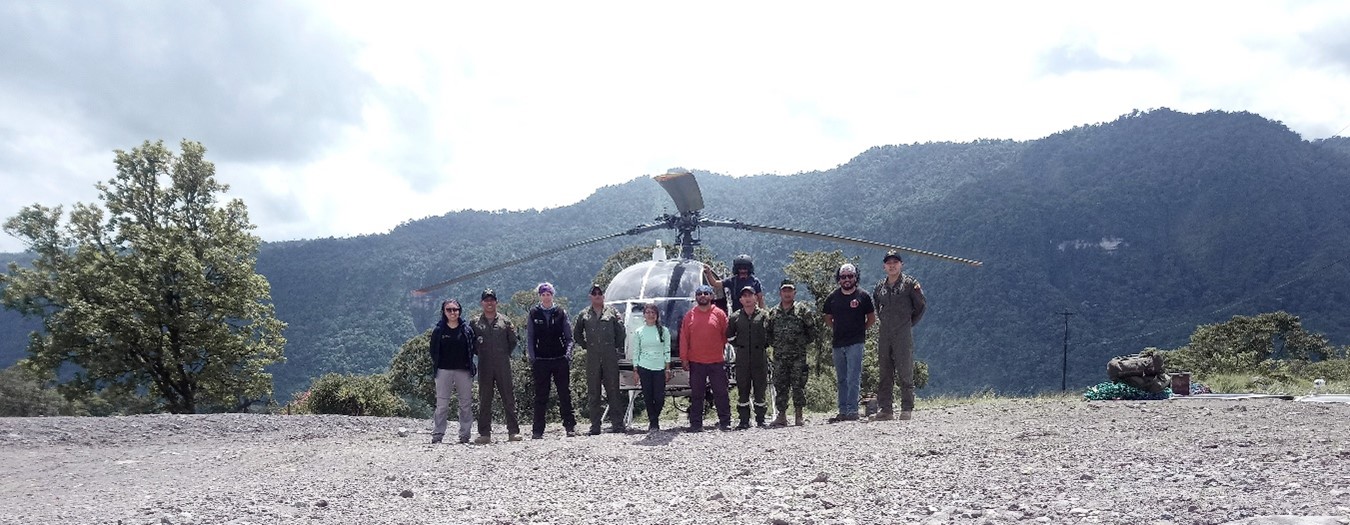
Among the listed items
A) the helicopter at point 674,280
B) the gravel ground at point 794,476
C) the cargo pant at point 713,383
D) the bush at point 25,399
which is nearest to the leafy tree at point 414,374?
the bush at point 25,399

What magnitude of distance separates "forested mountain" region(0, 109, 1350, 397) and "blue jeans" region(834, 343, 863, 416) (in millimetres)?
60245

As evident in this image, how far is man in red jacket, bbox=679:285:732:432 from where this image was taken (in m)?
10.2

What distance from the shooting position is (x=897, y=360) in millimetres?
9734

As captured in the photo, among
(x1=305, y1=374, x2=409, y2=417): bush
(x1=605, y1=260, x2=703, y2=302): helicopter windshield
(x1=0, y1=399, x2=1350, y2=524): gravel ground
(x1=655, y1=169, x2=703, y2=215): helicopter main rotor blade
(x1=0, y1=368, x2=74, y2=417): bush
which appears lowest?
(x1=0, y1=368, x2=74, y2=417): bush

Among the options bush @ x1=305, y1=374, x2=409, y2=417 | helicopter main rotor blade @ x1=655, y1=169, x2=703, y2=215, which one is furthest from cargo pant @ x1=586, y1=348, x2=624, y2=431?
bush @ x1=305, y1=374, x2=409, y2=417

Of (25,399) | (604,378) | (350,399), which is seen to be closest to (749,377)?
(604,378)

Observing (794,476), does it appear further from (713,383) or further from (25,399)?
(25,399)

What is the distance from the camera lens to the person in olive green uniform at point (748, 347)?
397 inches

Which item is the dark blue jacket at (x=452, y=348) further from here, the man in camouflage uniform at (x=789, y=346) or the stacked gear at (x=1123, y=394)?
the stacked gear at (x=1123, y=394)

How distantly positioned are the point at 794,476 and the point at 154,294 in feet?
71.3

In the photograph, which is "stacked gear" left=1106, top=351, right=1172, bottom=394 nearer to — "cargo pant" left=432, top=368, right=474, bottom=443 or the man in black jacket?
the man in black jacket

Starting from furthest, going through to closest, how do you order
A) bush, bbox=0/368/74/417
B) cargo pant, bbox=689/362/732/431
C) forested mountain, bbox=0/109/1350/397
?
1. forested mountain, bbox=0/109/1350/397
2. bush, bbox=0/368/74/417
3. cargo pant, bbox=689/362/732/431

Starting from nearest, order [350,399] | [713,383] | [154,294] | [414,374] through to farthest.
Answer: [713,383]
[154,294]
[350,399]
[414,374]

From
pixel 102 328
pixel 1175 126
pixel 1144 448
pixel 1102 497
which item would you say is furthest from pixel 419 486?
pixel 1175 126
